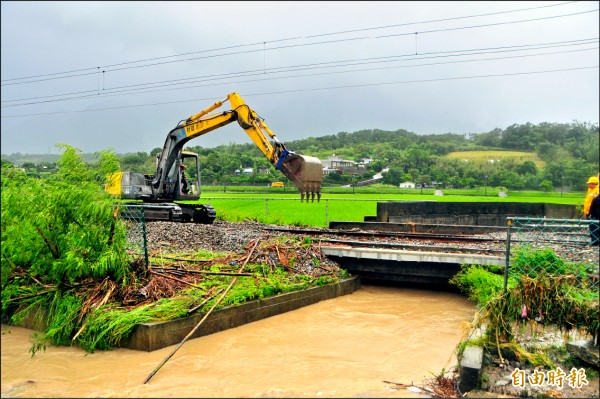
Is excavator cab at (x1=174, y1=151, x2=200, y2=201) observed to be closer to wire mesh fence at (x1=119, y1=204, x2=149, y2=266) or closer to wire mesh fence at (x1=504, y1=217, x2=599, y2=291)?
wire mesh fence at (x1=119, y1=204, x2=149, y2=266)

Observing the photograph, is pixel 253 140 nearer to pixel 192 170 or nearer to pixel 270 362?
pixel 192 170

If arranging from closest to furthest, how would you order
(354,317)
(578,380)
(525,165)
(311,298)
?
1. (578,380)
2. (354,317)
3. (311,298)
4. (525,165)

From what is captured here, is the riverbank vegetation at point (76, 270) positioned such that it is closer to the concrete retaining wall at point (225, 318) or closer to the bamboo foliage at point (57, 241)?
the bamboo foliage at point (57, 241)

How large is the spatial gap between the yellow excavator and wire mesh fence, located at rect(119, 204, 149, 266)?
5.77 metres

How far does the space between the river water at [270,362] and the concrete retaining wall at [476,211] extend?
15807 mm

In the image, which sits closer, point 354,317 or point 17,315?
point 17,315

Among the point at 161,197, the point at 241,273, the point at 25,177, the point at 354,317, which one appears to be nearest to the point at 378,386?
the point at 354,317

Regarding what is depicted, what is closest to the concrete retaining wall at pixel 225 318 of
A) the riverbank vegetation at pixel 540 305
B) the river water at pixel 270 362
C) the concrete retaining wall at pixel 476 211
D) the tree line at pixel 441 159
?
the river water at pixel 270 362

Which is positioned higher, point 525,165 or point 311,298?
point 525,165

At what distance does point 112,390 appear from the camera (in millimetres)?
6023

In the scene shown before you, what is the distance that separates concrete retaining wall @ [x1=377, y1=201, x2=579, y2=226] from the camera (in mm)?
25641

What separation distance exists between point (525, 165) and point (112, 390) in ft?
176

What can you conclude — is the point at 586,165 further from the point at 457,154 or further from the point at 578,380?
the point at 578,380

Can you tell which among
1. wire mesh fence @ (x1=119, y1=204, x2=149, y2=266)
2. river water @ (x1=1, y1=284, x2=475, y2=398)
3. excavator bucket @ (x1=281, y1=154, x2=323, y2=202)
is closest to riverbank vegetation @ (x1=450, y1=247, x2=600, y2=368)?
river water @ (x1=1, y1=284, x2=475, y2=398)
